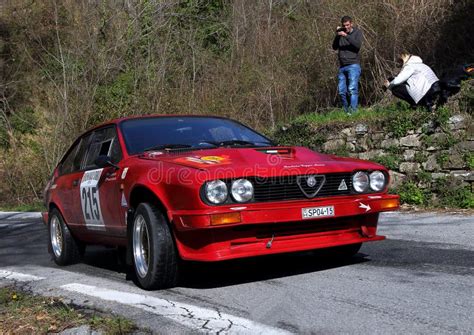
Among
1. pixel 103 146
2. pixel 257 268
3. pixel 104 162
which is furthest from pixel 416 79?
pixel 104 162

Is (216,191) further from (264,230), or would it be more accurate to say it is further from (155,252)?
(155,252)

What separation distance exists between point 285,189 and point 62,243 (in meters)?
3.51

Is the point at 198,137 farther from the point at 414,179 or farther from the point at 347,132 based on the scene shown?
the point at 347,132

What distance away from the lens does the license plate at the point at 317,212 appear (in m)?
5.10

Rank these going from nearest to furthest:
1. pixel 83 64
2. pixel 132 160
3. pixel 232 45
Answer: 1. pixel 132 160
2. pixel 83 64
3. pixel 232 45

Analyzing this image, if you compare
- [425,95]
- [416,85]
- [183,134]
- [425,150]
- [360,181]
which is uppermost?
[416,85]

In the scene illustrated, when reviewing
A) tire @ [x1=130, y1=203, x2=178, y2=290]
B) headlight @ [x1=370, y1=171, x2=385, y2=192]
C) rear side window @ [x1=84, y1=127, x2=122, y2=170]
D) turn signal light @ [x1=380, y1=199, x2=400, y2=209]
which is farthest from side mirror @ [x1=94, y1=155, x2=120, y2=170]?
turn signal light @ [x1=380, y1=199, x2=400, y2=209]

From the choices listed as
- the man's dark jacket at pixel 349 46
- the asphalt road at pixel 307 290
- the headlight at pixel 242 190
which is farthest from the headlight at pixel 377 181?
the man's dark jacket at pixel 349 46

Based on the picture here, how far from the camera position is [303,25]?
58.5ft

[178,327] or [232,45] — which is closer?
[178,327]

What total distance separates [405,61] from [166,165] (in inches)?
274

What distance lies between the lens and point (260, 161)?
5.21 metres

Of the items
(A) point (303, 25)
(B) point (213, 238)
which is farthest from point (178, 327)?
(A) point (303, 25)

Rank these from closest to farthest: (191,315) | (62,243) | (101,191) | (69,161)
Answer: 1. (191,315)
2. (101,191)
3. (62,243)
4. (69,161)
